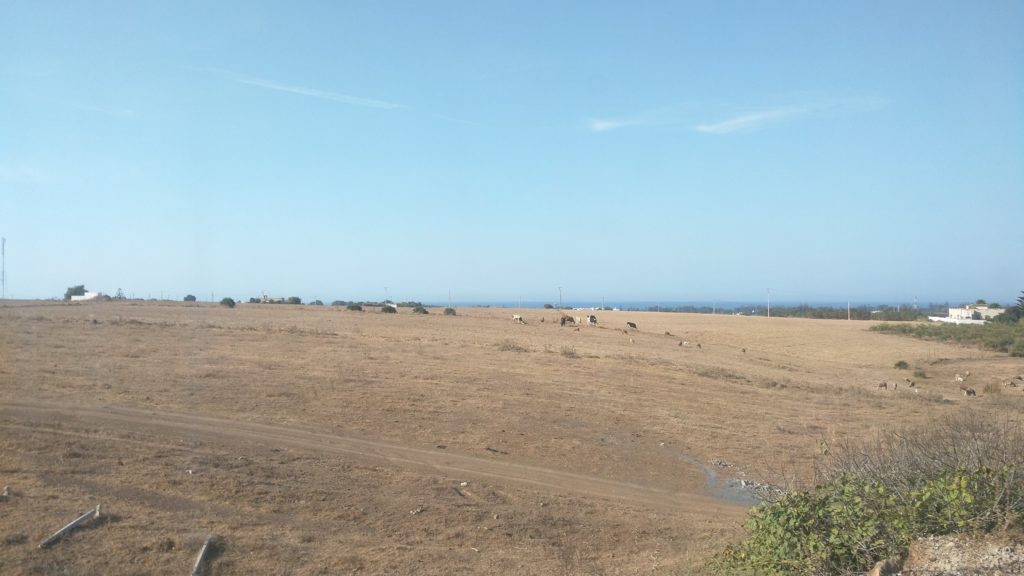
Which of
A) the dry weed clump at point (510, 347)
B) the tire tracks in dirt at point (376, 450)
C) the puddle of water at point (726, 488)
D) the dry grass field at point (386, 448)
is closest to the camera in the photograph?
the dry grass field at point (386, 448)

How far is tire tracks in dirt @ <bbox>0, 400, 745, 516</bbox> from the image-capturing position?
45.0 feet

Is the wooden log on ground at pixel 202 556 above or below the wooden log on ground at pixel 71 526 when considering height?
below

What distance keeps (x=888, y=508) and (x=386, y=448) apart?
10671 mm

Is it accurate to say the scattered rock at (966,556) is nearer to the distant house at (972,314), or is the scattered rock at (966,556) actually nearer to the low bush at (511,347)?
the low bush at (511,347)

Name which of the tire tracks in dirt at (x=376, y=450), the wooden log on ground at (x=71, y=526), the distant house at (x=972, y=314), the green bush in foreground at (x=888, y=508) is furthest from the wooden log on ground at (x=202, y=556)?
the distant house at (x=972, y=314)

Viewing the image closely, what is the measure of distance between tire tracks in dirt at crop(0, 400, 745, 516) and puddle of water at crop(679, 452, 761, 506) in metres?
0.33

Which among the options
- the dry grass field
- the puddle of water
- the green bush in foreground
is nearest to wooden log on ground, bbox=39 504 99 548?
the dry grass field

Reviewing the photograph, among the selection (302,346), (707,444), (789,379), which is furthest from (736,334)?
(707,444)

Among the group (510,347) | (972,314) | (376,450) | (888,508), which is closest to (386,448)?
(376,450)

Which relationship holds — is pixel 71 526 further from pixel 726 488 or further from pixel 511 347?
pixel 511 347

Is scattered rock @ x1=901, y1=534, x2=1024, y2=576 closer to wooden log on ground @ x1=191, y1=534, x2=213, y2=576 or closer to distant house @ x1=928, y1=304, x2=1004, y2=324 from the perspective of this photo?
wooden log on ground @ x1=191, y1=534, x2=213, y2=576

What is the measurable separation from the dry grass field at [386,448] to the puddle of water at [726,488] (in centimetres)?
8

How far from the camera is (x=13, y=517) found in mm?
9289

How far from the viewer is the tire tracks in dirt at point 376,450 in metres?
13.7
